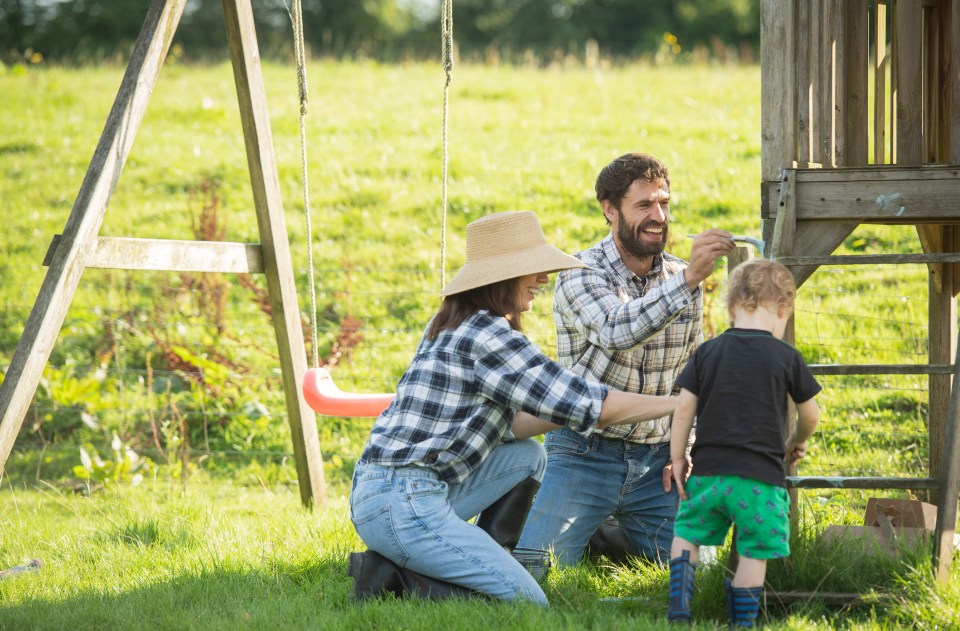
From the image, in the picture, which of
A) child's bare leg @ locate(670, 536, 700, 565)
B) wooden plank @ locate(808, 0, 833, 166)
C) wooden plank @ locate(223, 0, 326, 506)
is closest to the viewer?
child's bare leg @ locate(670, 536, 700, 565)

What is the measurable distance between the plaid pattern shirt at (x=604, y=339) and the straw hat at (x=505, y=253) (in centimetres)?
40

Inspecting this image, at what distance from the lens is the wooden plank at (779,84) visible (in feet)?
11.7

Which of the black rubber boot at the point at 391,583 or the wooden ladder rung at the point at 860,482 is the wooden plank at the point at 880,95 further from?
the black rubber boot at the point at 391,583

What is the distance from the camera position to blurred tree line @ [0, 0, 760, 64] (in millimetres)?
35025

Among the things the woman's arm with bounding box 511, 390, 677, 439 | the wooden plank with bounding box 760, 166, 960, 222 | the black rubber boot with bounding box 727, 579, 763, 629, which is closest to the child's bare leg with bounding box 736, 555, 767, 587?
the black rubber boot with bounding box 727, 579, 763, 629

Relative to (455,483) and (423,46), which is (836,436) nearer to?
(455,483)

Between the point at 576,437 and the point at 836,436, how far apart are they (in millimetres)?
2541

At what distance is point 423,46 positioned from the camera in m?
38.2

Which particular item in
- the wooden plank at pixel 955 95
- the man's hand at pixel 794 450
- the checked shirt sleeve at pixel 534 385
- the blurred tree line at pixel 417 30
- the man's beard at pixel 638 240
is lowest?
the man's hand at pixel 794 450

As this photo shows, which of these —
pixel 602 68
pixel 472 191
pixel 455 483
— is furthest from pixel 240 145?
pixel 455 483

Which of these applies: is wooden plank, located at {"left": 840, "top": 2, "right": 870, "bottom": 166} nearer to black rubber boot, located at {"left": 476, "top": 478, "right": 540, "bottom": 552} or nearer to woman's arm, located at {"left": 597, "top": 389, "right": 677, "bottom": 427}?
woman's arm, located at {"left": 597, "top": 389, "right": 677, "bottom": 427}

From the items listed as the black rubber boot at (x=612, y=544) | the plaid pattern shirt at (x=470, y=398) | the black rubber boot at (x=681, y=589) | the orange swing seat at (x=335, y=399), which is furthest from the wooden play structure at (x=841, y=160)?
the orange swing seat at (x=335, y=399)

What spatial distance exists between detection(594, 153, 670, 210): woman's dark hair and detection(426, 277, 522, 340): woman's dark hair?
87cm

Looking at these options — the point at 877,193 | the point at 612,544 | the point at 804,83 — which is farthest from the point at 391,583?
the point at 804,83
